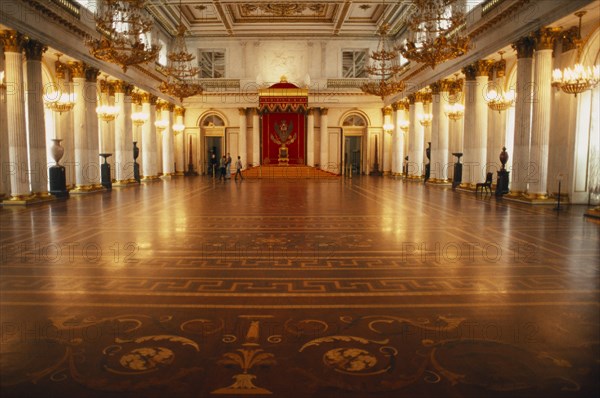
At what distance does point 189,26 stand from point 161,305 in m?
24.2

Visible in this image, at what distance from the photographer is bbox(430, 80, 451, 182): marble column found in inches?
671

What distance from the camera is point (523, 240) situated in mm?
5805

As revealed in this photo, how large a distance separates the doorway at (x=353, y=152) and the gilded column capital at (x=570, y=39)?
17.2 metres

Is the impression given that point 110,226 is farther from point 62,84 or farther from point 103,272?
point 62,84

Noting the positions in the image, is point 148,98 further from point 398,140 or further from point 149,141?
point 398,140

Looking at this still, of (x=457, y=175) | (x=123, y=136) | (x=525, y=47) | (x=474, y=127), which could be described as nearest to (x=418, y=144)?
(x=457, y=175)

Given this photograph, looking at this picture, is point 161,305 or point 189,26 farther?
point 189,26

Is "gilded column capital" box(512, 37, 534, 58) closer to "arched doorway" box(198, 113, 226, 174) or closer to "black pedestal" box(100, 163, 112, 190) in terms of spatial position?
"black pedestal" box(100, 163, 112, 190)

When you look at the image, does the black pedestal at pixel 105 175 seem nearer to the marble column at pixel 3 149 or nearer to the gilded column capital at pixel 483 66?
the marble column at pixel 3 149

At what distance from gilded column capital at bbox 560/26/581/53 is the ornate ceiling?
11.2 metres

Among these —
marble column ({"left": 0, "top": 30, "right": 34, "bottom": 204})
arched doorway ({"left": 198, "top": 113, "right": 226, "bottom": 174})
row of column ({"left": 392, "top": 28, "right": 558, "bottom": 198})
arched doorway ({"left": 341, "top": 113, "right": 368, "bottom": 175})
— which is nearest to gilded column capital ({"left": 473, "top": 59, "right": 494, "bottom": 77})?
row of column ({"left": 392, "top": 28, "right": 558, "bottom": 198})

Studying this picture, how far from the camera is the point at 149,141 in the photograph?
20594mm

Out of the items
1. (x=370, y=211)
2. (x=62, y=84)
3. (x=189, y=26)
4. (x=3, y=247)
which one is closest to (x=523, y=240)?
(x=370, y=211)

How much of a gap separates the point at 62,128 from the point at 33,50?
3460 millimetres
